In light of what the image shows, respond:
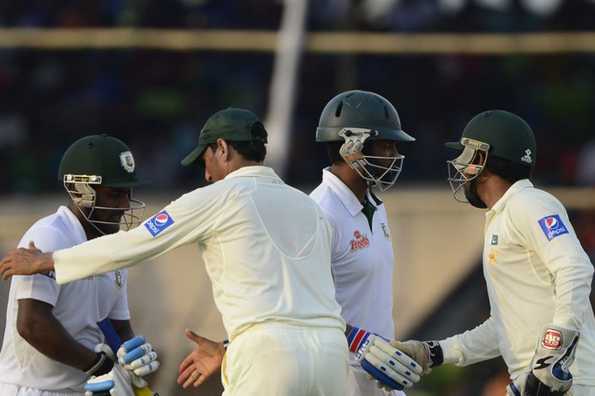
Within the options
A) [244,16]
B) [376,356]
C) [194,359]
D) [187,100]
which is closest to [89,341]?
[194,359]

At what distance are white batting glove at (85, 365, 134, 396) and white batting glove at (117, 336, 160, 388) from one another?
0.05 meters

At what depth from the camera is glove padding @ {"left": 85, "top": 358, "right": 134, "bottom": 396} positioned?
7.74 metres

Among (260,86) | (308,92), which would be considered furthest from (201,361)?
(260,86)

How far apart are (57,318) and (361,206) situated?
163 cm

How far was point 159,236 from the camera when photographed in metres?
7.22

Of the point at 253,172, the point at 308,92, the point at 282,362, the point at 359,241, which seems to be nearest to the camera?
the point at 282,362

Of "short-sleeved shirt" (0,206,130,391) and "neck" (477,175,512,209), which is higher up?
"neck" (477,175,512,209)

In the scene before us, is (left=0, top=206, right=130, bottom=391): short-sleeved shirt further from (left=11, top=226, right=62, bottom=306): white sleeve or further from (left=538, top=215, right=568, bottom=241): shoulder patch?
(left=538, top=215, right=568, bottom=241): shoulder patch

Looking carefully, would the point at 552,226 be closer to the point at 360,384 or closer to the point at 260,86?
the point at 360,384

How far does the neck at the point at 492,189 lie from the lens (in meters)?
8.03

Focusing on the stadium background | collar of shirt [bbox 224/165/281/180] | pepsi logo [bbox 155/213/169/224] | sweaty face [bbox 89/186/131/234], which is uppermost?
collar of shirt [bbox 224/165/281/180]

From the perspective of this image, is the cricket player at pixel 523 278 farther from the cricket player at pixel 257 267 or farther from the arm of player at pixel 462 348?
the cricket player at pixel 257 267

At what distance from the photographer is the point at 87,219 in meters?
8.09

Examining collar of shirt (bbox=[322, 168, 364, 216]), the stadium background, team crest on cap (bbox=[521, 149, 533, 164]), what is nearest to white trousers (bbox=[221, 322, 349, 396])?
collar of shirt (bbox=[322, 168, 364, 216])
